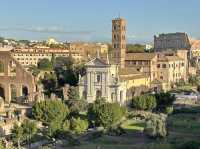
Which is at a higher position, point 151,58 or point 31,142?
point 151,58

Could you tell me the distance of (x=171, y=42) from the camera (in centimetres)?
13025

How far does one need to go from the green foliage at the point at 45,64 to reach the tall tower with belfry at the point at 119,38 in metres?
11.1

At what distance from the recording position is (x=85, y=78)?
61.8 metres

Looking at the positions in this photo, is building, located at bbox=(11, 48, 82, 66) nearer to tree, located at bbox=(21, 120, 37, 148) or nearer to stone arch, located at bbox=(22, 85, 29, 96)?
stone arch, located at bbox=(22, 85, 29, 96)

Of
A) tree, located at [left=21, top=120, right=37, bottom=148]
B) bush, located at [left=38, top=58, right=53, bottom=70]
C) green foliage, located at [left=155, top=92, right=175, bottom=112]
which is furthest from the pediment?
tree, located at [left=21, top=120, right=37, bottom=148]

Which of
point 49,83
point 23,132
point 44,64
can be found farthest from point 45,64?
point 23,132

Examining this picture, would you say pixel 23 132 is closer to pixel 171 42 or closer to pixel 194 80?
pixel 194 80

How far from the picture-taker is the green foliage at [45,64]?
257 feet

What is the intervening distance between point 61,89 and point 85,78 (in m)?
4.02

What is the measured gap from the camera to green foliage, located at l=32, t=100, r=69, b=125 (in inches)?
1678

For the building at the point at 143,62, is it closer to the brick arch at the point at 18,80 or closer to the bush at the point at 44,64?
the bush at the point at 44,64

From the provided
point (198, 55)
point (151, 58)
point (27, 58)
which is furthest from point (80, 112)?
point (198, 55)

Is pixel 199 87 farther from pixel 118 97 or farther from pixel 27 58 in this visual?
pixel 27 58

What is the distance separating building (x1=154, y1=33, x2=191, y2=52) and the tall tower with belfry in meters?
49.0
